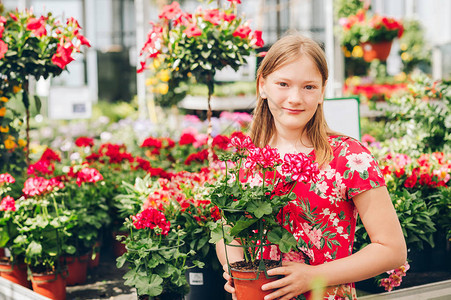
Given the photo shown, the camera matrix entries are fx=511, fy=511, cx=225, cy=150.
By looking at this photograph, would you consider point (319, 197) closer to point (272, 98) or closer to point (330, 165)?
point (330, 165)

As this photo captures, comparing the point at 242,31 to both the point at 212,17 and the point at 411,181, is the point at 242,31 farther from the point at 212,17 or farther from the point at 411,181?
the point at 411,181

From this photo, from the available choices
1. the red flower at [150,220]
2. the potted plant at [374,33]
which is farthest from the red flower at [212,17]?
the potted plant at [374,33]

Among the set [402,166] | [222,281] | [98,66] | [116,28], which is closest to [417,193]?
[402,166]

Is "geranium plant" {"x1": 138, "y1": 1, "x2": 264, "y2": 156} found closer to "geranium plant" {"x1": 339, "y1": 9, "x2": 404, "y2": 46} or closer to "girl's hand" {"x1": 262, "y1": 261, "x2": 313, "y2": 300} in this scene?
"girl's hand" {"x1": 262, "y1": 261, "x2": 313, "y2": 300}

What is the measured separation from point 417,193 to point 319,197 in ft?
5.47

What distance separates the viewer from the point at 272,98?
147 centimetres

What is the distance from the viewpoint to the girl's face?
4.67ft

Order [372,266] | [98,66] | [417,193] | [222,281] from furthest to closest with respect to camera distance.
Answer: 1. [98,66]
2. [417,193]
3. [222,281]
4. [372,266]

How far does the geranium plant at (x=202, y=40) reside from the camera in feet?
10.0

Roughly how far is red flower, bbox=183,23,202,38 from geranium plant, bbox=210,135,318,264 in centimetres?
173

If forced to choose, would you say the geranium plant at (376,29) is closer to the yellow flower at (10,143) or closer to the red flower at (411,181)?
the red flower at (411,181)

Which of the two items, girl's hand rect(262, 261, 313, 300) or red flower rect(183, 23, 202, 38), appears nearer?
girl's hand rect(262, 261, 313, 300)

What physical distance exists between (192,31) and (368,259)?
6.73ft

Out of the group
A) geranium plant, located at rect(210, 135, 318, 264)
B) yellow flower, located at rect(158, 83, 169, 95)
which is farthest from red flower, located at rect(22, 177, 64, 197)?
yellow flower, located at rect(158, 83, 169, 95)
